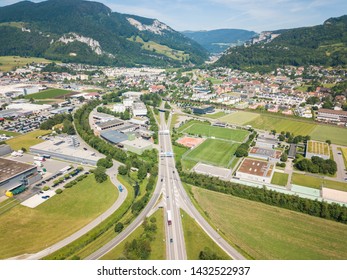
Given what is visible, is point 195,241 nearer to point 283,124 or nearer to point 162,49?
point 283,124

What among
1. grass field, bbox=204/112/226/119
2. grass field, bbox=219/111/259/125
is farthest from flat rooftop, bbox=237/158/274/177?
grass field, bbox=204/112/226/119

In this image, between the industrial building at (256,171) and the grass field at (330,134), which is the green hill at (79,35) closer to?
the grass field at (330,134)

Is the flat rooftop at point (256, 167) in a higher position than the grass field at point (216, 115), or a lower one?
lower

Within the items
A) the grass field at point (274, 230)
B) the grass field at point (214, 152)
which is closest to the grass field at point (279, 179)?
the grass field at point (274, 230)

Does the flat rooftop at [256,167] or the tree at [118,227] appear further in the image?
the flat rooftop at [256,167]

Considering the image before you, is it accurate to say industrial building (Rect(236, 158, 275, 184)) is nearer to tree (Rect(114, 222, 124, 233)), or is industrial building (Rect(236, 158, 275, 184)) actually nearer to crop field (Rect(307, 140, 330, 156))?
crop field (Rect(307, 140, 330, 156))

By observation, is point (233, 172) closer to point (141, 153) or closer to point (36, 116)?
point (141, 153)

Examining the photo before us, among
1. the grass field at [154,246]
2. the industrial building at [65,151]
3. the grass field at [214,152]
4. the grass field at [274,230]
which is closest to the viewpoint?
the grass field at [154,246]
